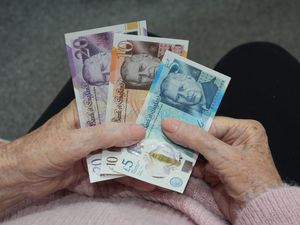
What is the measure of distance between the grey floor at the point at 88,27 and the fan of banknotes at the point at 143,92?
84 centimetres

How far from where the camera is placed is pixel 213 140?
847 mm

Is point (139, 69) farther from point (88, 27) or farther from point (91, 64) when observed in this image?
point (88, 27)

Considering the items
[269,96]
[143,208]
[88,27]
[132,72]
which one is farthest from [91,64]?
[88,27]

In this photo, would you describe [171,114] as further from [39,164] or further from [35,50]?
[35,50]

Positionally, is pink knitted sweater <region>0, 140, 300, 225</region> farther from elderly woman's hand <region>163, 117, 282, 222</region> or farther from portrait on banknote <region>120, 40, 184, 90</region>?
portrait on banknote <region>120, 40, 184, 90</region>

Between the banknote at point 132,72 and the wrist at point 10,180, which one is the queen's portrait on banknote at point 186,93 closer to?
the banknote at point 132,72

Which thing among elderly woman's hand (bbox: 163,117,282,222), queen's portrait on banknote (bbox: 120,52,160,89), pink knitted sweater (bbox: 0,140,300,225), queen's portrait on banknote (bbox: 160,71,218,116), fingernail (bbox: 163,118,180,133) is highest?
queen's portrait on banknote (bbox: 120,52,160,89)

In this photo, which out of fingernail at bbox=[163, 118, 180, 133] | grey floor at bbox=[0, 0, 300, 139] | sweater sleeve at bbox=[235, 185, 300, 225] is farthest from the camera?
grey floor at bbox=[0, 0, 300, 139]

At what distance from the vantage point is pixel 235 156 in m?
0.85

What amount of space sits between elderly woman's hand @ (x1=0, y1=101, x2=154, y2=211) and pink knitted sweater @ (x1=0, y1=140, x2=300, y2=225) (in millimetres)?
45

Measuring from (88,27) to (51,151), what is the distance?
109 cm

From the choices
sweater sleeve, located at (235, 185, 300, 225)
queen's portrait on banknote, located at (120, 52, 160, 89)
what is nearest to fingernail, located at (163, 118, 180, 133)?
queen's portrait on banknote, located at (120, 52, 160, 89)

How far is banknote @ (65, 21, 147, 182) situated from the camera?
0.94 metres

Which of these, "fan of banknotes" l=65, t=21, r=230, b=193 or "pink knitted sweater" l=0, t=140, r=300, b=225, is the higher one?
"fan of banknotes" l=65, t=21, r=230, b=193
